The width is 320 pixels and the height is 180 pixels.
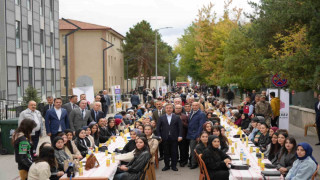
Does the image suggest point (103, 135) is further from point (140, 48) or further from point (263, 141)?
point (140, 48)

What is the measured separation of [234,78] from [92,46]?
29.4 metres

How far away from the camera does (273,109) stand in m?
17.4

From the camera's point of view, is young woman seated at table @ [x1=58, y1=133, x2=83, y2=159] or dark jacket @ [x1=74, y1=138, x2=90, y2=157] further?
dark jacket @ [x1=74, y1=138, x2=90, y2=157]

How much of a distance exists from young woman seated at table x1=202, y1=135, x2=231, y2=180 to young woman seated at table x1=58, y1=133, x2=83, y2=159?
2.93 metres

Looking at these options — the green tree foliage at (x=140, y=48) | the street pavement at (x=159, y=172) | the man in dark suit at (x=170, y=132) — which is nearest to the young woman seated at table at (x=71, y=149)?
the street pavement at (x=159, y=172)

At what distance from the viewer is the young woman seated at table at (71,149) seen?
9.46 meters

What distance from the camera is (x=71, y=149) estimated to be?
9.83m

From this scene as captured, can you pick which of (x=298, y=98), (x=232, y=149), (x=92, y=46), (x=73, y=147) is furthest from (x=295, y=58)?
(x=92, y=46)

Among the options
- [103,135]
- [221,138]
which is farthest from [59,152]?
[103,135]

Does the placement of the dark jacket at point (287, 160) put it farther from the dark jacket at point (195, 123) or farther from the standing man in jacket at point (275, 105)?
the standing man in jacket at point (275, 105)

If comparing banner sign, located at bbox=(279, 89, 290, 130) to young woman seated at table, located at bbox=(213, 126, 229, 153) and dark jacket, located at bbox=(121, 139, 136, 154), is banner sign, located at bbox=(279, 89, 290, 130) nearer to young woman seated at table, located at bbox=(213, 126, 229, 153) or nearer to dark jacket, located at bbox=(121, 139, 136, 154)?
young woman seated at table, located at bbox=(213, 126, 229, 153)

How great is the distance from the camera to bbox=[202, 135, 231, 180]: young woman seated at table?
8.63m

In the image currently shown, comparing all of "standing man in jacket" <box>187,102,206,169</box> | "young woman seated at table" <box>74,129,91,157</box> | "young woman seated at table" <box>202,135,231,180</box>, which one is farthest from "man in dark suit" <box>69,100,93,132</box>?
"young woman seated at table" <box>202,135,231,180</box>

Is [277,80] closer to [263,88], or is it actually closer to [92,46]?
Answer: [263,88]
